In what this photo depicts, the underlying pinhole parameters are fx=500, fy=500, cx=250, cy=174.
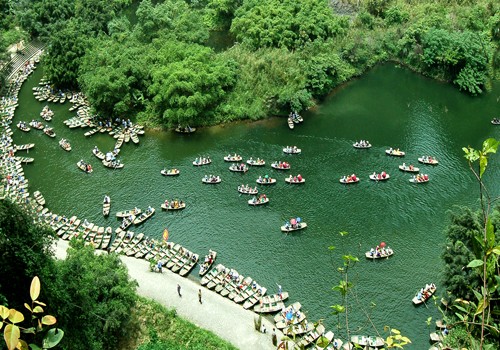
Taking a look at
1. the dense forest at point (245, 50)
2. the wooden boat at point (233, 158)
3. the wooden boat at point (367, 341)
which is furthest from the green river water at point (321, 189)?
the dense forest at point (245, 50)

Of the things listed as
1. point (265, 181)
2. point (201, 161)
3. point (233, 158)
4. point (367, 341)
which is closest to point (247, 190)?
point (265, 181)

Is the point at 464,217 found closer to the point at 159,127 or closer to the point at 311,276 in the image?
A: the point at 311,276

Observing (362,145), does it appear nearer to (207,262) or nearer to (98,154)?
(207,262)

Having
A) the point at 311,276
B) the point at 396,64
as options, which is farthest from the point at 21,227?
the point at 396,64

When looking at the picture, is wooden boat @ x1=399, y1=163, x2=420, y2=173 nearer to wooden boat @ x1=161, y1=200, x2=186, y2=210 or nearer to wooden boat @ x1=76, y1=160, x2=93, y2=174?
wooden boat @ x1=161, y1=200, x2=186, y2=210

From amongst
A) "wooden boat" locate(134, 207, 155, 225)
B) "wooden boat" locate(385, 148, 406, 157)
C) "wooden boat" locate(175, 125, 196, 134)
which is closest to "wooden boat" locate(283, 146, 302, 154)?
"wooden boat" locate(385, 148, 406, 157)

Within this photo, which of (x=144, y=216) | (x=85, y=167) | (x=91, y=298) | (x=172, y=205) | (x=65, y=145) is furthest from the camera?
(x=65, y=145)
